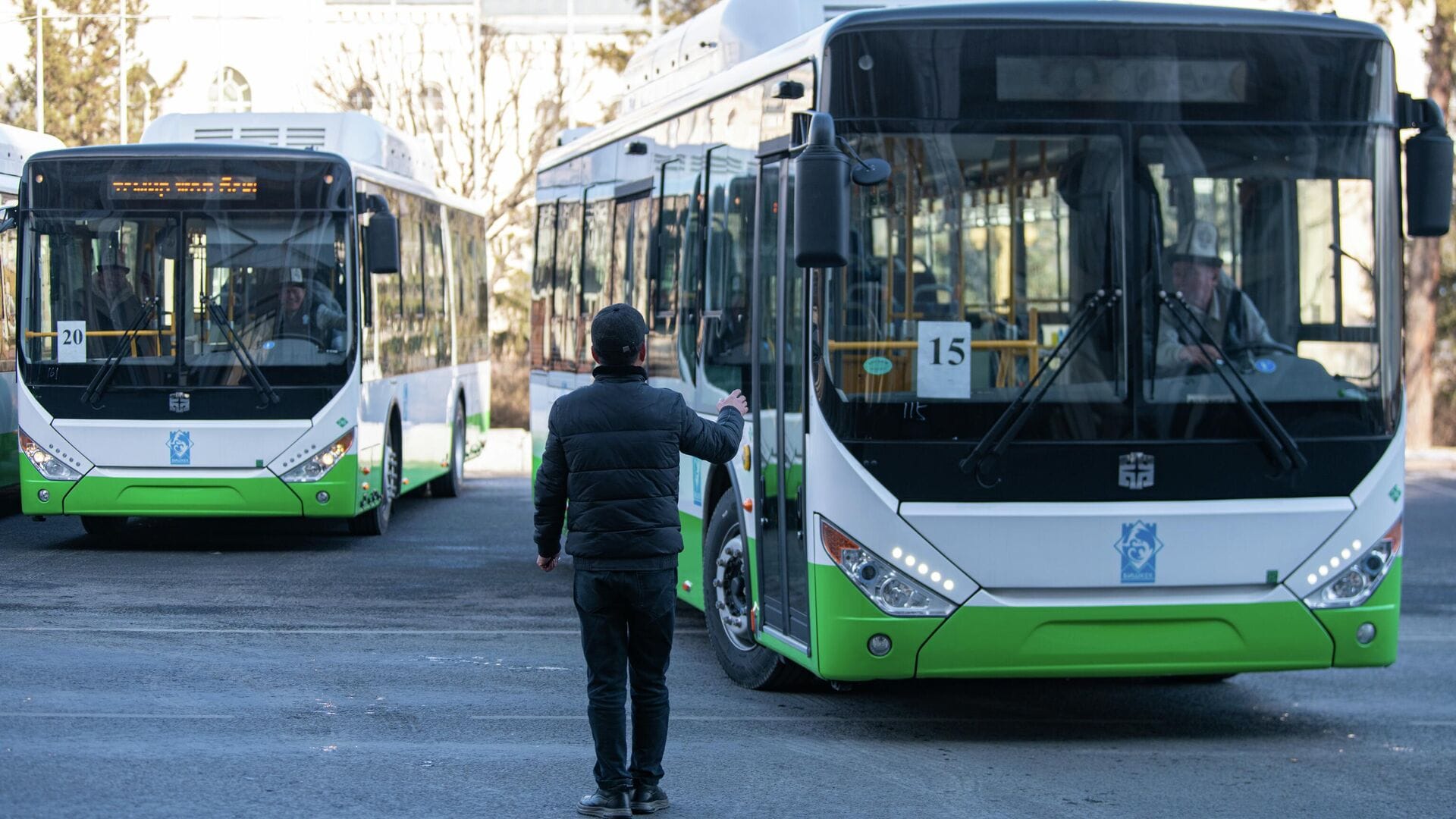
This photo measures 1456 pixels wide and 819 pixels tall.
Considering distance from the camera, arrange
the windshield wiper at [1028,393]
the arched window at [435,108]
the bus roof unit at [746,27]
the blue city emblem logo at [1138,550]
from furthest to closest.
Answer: the arched window at [435,108], the bus roof unit at [746,27], the blue city emblem logo at [1138,550], the windshield wiper at [1028,393]

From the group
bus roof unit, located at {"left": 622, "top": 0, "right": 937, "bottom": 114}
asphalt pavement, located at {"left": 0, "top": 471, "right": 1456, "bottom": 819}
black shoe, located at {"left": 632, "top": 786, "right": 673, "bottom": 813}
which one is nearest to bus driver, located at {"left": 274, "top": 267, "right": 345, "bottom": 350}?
asphalt pavement, located at {"left": 0, "top": 471, "right": 1456, "bottom": 819}

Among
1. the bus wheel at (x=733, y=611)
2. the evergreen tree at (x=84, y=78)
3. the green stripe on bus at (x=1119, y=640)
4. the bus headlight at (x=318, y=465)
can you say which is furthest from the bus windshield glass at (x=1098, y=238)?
the evergreen tree at (x=84, y=78)

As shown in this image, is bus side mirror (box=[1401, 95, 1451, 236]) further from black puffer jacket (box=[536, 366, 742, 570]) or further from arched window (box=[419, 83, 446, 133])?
arched window (box=[419, 83, 446, 133])

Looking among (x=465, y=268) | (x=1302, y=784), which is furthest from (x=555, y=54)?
(x=1302, y=784)

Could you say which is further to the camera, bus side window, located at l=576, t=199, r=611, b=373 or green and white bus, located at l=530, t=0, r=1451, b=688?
bus side window, located at l=576, t=199, r=611, b=373

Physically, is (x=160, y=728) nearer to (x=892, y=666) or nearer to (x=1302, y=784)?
(x=892, y=666)

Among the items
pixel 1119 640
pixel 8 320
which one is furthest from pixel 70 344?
pixel 1119 640

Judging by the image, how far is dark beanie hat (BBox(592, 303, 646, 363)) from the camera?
6.66m

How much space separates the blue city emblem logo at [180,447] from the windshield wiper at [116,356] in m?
0.55

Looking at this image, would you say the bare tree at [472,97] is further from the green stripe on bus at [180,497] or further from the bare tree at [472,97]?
the green stripe on bus at [180,497]

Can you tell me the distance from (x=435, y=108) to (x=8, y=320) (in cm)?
2259

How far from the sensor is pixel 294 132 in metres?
17.2

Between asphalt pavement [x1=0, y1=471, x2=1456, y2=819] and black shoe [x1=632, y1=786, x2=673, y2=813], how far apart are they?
0.26 ft

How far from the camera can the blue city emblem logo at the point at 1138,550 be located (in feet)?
25.7
